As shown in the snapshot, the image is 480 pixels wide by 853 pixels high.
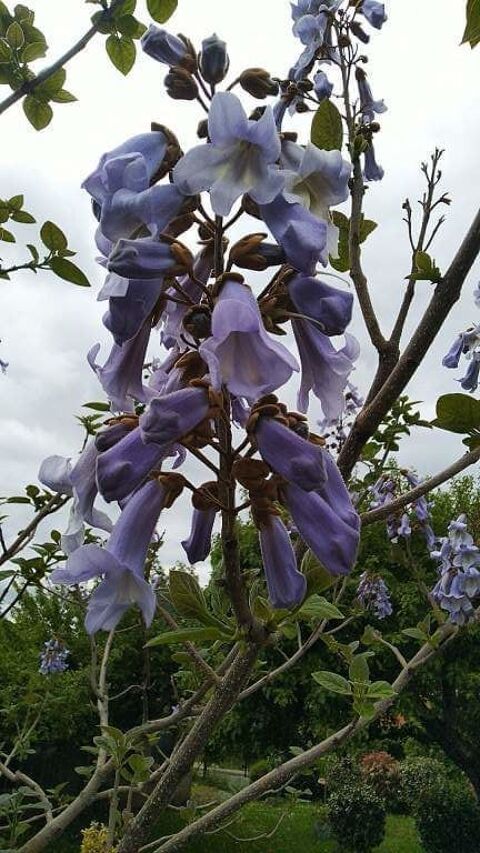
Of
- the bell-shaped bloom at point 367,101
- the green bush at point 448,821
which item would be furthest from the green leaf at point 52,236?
the green bush at point 448,821

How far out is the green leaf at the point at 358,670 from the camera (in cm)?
179

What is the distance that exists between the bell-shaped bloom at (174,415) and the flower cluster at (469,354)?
274 cm

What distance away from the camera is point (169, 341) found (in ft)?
3.19

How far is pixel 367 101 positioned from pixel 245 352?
1.72 m

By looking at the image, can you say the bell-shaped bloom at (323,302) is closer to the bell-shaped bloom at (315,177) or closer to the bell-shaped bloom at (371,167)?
the bell-shaped bloom at (315,177)

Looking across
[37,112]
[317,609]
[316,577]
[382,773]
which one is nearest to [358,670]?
[317,609]

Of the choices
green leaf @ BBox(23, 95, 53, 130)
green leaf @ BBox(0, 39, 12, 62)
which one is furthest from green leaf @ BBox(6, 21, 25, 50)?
green leaf @ BBox(23, 95, 53, 130)

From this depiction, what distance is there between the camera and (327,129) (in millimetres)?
1241

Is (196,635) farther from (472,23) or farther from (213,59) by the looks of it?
(472,23)

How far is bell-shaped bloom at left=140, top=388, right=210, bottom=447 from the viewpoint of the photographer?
76 centimetres

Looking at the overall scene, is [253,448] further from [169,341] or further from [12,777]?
[12,777]

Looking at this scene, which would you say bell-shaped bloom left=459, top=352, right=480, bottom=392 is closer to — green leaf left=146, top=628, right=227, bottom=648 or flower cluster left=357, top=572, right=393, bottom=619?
green leaf left=146, top=628, right=227, bottom=648

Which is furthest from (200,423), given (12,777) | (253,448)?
(12,777)

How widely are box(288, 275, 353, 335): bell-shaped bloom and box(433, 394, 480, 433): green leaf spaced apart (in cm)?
53
